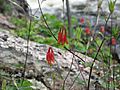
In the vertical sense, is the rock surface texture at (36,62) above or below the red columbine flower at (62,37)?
below

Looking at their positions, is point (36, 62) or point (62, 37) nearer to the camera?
point (62, 37)

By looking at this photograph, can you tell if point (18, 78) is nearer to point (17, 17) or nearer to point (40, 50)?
point (40, 50)

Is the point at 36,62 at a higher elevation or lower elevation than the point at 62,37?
lower

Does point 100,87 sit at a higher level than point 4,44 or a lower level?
lower

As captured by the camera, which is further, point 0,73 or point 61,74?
point 61,74

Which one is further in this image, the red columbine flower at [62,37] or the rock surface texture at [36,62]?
the rock surface texture at [36,62]

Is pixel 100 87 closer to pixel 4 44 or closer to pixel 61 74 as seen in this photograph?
pixel 61 74

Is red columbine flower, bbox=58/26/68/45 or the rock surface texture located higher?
red columbine flower, bbox=58/26/68/45

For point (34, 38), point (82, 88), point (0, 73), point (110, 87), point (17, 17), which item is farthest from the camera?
point (17, 17)

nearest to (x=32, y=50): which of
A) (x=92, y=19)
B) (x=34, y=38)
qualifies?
(x=34, y=38)

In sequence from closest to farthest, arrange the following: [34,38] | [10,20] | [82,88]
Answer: [82,88]
[34,38]
[10,20]

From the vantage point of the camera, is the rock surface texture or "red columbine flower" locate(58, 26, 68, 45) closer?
"red columbine flower" locate(58, 26, 68, 45)
